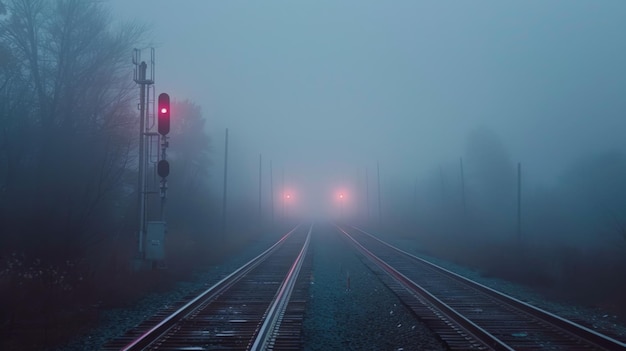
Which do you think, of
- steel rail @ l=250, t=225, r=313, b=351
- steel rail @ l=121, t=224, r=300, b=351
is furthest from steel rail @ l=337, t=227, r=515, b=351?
steel rail @ l=121, t=224, r=300, b=351

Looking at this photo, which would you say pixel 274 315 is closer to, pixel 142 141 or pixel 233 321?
pixel 233 321

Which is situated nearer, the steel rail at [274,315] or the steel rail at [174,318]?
the steel rail at [174,318]

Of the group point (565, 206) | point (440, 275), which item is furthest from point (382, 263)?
point (565, 206)

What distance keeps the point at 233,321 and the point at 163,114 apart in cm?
1070

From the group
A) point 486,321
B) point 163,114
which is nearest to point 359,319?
point 486,321

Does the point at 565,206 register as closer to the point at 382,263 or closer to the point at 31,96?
the point at 382,263

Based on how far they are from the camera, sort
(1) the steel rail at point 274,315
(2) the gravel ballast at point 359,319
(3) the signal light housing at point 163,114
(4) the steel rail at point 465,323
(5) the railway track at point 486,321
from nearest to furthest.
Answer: (4) the steel rail at point 465,323 < (1) the steel rail at point 274,315 < (5) the railway track at point 486,321 < (2) the gravel ballast at point 359,319 < (3) the signal light housing at point 163,114

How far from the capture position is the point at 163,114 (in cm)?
2158

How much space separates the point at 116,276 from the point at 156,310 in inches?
209

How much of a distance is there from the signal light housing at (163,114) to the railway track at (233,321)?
555cm

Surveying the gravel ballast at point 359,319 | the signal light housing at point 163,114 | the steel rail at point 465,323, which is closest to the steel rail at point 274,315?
the gravel ballast at point 359,319

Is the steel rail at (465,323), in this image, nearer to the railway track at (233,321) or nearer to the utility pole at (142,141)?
the railway track at (233,321)

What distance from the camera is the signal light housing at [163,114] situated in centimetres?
2150

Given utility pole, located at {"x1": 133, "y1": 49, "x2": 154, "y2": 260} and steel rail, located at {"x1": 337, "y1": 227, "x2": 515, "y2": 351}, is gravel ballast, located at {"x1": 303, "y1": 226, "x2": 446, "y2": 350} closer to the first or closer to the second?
steel rail, located at {"x1": 337, "y1": 227, "x2": 515, "y2": 351}
